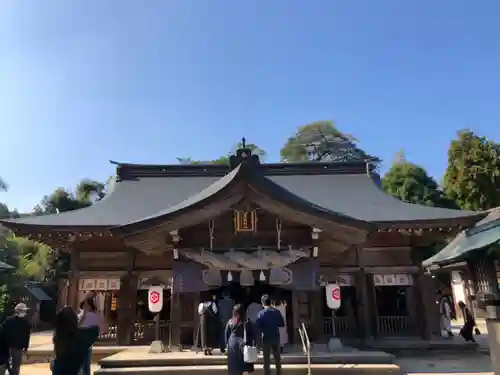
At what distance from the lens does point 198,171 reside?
19.0 m

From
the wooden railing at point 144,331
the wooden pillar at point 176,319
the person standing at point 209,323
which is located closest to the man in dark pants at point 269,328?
the person standing at point 209,323

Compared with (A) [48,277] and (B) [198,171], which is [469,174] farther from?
(A) [48,277]

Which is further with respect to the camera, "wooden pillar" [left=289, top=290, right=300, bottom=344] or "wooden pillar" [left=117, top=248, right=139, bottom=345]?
"wooden pillar" [left=117, top=248, right=139, bottom=345]

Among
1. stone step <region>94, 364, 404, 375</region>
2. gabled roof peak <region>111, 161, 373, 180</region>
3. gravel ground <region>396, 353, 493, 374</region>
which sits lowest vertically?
gravel ground <region>396, 353, 493, 374</region>

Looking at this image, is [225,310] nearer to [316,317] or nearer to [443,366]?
[316,317]

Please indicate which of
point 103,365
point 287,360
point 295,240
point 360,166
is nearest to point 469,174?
point 360,166

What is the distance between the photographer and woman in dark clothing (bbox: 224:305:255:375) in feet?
23.6

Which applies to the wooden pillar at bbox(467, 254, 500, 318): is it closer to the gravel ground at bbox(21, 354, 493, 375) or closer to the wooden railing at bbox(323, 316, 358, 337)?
the gravel ground at bbox(21, 354, 493, 375)

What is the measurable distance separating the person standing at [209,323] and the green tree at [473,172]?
28831 millimetres

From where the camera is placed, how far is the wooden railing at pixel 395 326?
1371 centimetres

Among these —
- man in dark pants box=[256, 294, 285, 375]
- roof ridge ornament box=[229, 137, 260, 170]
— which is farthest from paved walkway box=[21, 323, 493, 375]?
roof ridge ornament box=[229, 137, 260, 170]

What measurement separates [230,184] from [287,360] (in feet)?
15.0

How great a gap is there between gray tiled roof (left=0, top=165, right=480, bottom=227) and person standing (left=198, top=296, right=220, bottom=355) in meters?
2.81

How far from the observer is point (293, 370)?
880 centimetres
